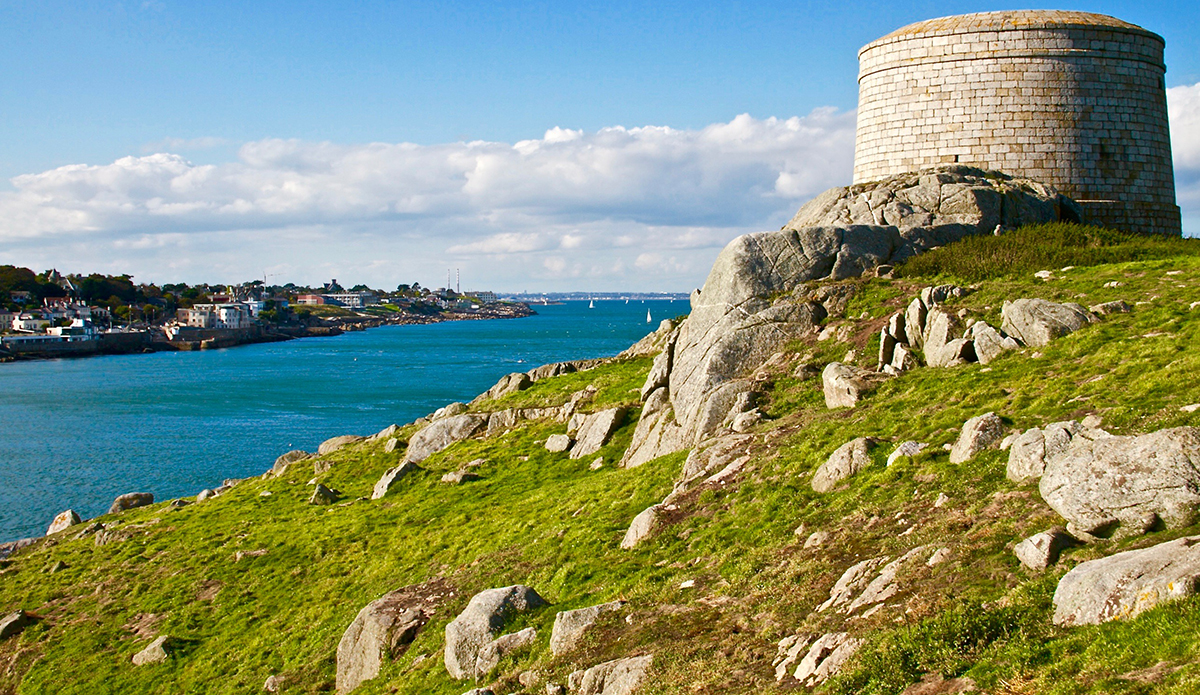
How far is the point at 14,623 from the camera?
1008 inches

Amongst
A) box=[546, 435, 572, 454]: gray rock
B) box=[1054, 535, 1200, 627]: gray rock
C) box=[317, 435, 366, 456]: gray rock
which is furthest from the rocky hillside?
box=[317, 435, 366, 456]: gray rock

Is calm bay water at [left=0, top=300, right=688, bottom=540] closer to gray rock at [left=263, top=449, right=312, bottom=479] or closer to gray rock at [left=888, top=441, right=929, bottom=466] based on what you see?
gray rock at [left=263, top=449, right=312, bottom=479]

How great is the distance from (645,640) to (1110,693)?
675cm

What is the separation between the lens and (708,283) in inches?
1130

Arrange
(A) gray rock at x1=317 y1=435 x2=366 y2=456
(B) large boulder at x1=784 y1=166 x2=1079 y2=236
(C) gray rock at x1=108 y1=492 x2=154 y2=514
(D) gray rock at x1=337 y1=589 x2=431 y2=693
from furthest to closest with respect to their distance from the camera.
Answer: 1. (A) gray rock at x1=317 y1=435 x2=366 y2=456
2. (C) gray rock at x1=108 y1=492 x2=154 y2=514
3. (B) large boulder at x1=784 y1=166 x2=1079 y2=236
4. (D) gray rock at x1=337 y1=589 x2=431 y2=693

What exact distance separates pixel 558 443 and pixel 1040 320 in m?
16.8

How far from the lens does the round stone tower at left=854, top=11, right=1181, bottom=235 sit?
33.6m

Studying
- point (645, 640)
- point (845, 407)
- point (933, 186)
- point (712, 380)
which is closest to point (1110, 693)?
point (645, 640)

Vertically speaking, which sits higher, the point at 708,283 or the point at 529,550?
the point at 708,283

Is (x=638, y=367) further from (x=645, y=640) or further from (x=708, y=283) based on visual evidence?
(x=645, y=640)

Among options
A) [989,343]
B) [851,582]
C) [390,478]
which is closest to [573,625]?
[851,582]

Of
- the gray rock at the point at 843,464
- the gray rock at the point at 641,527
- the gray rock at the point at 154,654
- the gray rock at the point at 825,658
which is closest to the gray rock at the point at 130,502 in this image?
the gray rock at the point at 154,654

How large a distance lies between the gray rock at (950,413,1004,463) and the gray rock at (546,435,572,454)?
57.3 feet

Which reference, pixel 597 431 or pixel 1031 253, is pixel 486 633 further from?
pixel 1031 253
